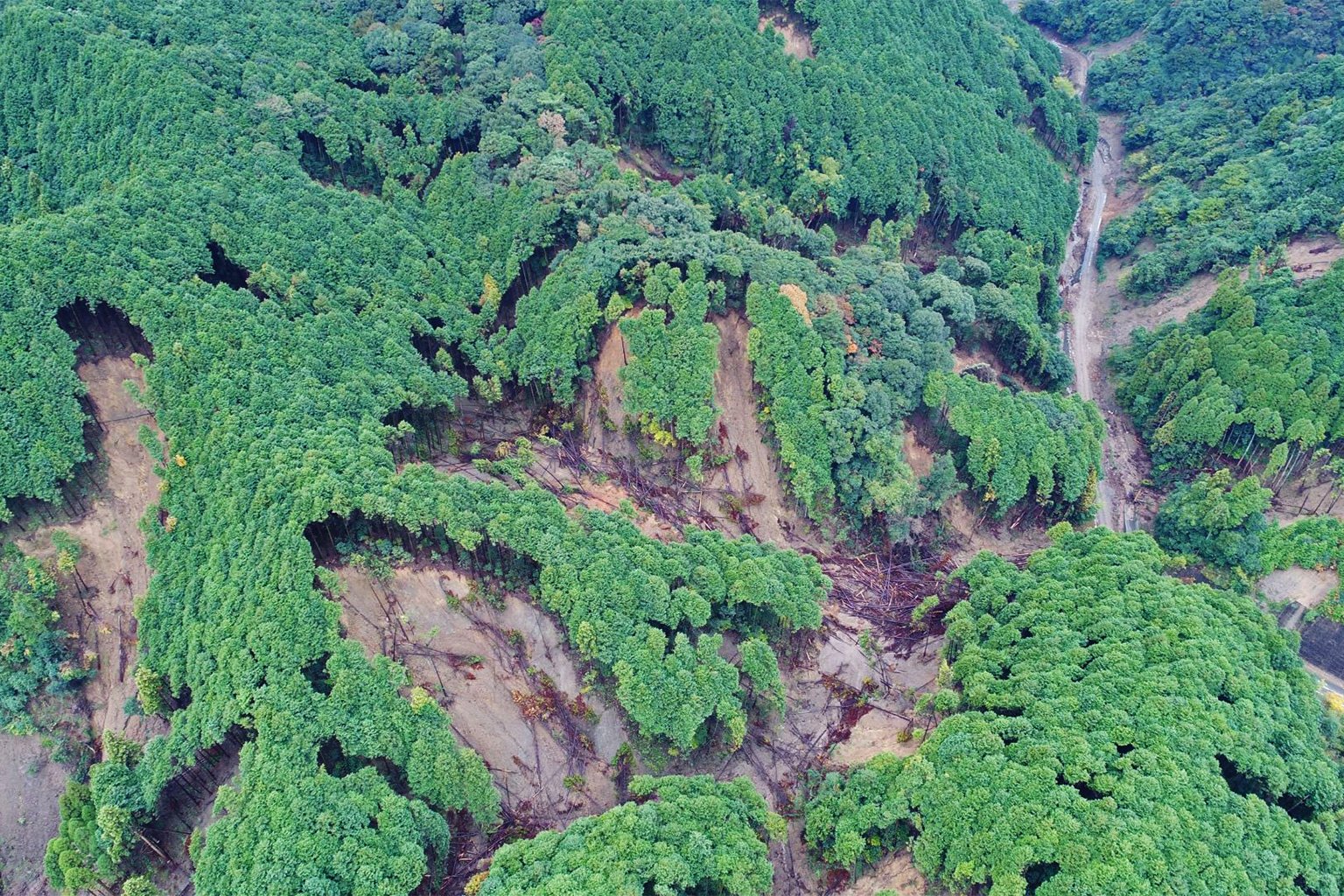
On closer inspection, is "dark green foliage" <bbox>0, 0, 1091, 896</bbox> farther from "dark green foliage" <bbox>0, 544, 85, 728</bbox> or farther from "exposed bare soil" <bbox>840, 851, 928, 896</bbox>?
"exposed bare soil" <bbox>840, 851, 928, 896</bbox>

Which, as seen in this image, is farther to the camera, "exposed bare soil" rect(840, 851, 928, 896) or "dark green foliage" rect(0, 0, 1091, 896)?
"dark green foliage" rect(0, 0, 1091, 896)

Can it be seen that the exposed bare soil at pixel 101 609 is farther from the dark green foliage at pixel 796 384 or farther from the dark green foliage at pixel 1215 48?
the dark green foliage at pixel 1215 48

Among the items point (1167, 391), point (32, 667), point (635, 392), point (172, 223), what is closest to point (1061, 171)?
point (1167, 391)

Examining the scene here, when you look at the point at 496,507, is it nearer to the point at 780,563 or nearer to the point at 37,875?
the point at 780,563

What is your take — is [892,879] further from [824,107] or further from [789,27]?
[789,27]

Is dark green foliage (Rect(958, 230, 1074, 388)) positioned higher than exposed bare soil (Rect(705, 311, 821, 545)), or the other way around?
dark green foliage (Rect(958, 230, 1074, 388))

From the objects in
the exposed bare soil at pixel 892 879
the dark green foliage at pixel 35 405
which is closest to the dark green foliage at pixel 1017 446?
the exposed bare soil at pixel 892 879

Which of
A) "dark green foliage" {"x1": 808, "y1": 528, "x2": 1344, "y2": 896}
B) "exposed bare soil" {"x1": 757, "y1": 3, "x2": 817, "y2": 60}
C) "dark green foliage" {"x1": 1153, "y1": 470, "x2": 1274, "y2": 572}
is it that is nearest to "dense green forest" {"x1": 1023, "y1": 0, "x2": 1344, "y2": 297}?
"dark green foliage" {"x1": 1153, "y1": 470, "x2": 1274, "y2": 572}
